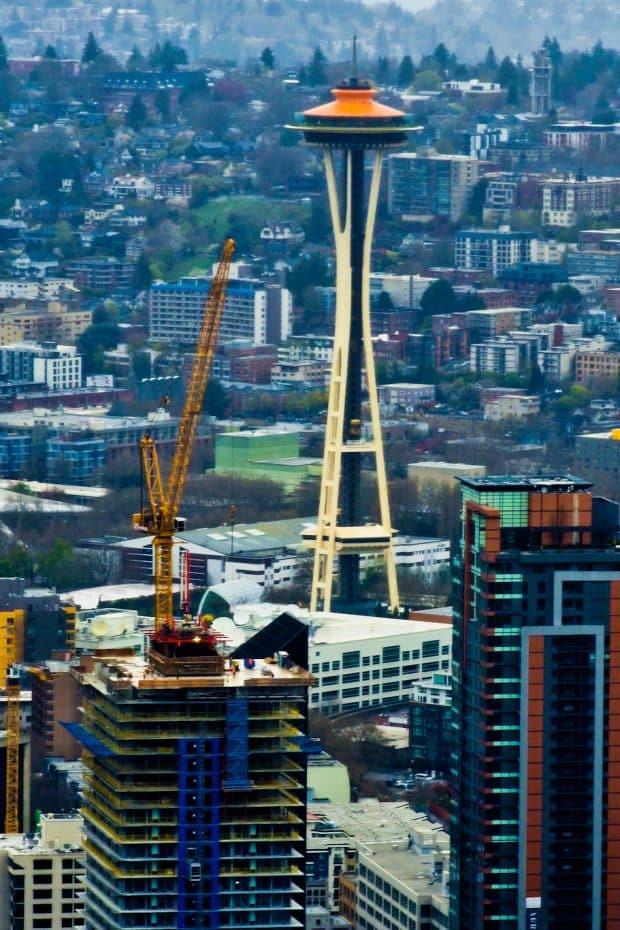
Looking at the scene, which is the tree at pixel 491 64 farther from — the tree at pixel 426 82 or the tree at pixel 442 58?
the tree at pixel 426 82

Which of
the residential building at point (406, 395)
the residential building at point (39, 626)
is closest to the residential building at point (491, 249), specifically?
the residential building at point (406, 395)

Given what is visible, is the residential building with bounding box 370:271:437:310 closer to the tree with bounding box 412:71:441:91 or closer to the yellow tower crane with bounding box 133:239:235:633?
the tree with bounding box 412:71:441:91

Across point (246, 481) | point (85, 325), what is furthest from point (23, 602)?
point (85, 325)

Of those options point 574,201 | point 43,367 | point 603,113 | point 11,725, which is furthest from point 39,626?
point 603,113

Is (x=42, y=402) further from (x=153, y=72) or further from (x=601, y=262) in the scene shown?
(x=153, y=72)

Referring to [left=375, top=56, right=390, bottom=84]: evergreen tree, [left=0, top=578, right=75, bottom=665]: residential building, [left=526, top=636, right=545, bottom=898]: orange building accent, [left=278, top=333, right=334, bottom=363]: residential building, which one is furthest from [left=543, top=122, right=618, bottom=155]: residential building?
[left=526, top=636, right=545, bottom=898]: orange building accent
